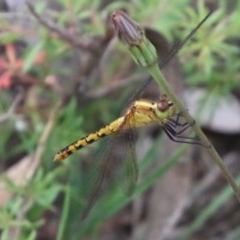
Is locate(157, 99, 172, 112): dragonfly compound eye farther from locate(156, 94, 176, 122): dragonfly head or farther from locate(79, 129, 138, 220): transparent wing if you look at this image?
locate(79, 129, 138, 220): transparent wing

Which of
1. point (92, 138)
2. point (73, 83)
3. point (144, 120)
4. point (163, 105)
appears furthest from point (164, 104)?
point (73, 83)

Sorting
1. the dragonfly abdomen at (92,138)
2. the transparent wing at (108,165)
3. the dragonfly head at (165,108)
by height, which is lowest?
the dragonfly head at (165,108)

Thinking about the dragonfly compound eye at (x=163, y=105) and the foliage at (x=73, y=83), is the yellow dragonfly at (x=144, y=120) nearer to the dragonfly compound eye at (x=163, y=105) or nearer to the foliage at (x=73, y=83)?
the dragonfly compound eye at (x=163, y=105)

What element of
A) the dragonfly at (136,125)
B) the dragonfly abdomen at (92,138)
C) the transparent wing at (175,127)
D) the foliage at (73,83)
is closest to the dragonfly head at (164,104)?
the dragonfly at (136,125)

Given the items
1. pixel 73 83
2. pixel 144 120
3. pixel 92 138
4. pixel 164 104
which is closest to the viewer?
pixel 164 104

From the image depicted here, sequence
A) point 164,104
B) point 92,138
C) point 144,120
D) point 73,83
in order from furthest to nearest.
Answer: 1. point 73,83
2. point 92,138
3. point 144,120
4. point 164,104

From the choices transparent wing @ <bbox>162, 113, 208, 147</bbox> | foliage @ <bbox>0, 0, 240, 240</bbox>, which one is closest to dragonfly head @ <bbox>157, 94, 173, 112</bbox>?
transparent wing @ <bbox>162, 113, 208, 147</bbox>

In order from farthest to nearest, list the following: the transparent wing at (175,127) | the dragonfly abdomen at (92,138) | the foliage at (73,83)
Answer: the foliage at (73,83) → the dragonfly abdomen at (92,138) → the transparent wing at (175,127)

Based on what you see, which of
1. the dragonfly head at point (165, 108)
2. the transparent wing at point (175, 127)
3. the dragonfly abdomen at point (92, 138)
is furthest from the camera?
the dragonfly abdomen at point (92, 138)

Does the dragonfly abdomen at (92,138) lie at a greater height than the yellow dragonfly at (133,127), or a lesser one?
greater

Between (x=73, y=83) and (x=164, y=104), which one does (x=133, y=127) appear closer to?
(x=164, y=104)
